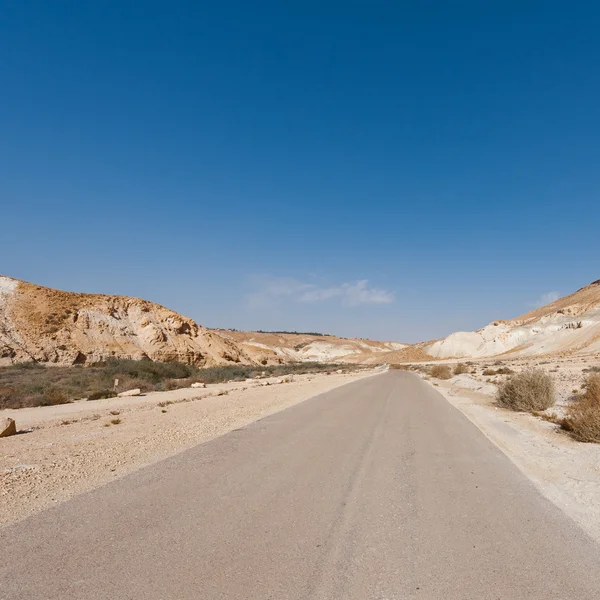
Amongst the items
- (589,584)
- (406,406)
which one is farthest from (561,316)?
(589,584)

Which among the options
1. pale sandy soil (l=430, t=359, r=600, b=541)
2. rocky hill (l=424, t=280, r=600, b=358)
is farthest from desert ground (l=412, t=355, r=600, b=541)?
rocky hill (l=424, t=280, r=600, b=358)

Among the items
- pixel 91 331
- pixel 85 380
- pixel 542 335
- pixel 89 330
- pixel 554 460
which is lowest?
pixel 554 460

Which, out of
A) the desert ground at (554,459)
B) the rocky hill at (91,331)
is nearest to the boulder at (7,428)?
the desert ground at (554,459)

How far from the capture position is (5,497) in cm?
586

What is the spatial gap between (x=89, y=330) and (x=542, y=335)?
88.0 meters

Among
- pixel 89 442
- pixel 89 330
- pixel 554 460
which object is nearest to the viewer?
pixel 554 460

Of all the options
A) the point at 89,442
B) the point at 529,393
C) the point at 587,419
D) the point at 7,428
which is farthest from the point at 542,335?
the point at 7,428

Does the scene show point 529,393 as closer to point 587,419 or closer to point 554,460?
Result: point 587,419

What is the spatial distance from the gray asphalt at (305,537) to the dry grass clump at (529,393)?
11128 mm

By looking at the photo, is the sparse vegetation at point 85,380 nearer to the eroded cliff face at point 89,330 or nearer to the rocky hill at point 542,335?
the eroded cliff face at point 89,330

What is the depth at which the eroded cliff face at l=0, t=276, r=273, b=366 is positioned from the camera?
4209 cm

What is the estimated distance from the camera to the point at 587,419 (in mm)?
10750

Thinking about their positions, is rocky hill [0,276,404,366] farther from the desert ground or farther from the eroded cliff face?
the desert ground

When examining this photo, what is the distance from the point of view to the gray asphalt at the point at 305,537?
359 cm
